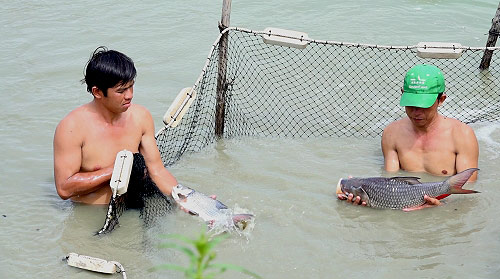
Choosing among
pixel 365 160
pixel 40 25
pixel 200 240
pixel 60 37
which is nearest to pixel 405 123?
pixel 365 160

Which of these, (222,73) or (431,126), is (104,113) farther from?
(431,126)

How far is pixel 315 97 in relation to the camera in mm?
8305

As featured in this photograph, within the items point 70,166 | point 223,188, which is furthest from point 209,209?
point 70,166

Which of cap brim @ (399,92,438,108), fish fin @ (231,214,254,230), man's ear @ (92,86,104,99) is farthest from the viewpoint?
cap brim @ (399,92,438,108)

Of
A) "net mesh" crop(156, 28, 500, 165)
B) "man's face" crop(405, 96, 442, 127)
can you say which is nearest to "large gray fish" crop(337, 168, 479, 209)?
"man's face" crop(405, 96, 442, 127)

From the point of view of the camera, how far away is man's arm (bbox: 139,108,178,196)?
223 inches

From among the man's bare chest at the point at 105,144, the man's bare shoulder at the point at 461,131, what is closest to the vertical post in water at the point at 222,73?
the man's bare chest at the point at 105,144

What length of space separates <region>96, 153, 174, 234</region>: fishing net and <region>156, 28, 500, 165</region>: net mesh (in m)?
0.75

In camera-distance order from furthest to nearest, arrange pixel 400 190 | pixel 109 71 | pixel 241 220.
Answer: pixel 400 190 < pixel 241 220 < pixel 109 71

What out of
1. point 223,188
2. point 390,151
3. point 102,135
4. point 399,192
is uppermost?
point 102,135

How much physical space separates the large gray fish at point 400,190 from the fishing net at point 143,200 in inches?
63.4

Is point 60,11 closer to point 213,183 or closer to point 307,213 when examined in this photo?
point 213,183

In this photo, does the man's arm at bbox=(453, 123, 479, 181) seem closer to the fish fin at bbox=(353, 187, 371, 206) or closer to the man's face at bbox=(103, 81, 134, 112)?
the fish fin at bbox=(353, 187, 371, 206)

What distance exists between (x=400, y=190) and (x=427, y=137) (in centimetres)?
81
